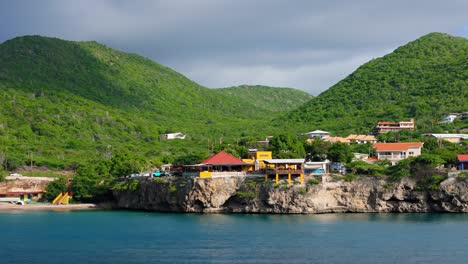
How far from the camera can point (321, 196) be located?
7162 centimetres

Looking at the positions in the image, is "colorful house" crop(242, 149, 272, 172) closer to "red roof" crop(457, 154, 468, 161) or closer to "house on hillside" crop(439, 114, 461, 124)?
"red roof" crop(457, 154, 468, 161)

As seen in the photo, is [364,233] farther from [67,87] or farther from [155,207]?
[67,87]

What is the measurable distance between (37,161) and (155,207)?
37245 millimetres

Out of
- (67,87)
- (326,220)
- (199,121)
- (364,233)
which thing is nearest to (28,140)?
(67,87)

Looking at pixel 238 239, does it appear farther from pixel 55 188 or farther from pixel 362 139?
pixel 362 139

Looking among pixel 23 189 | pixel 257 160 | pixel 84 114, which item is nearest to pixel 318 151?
pixel 257 160

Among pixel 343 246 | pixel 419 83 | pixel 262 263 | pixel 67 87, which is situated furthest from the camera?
→ pixel 67 87

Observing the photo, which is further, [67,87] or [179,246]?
[67,87]

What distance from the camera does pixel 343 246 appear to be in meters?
50.2

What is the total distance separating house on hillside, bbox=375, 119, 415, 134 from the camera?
399 ft

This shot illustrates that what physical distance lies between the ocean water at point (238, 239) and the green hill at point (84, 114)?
145ft

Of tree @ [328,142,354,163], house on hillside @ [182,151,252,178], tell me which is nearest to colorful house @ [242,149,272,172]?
Result: house on hillside @ [182,151,252,178]

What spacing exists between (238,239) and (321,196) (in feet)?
65.9

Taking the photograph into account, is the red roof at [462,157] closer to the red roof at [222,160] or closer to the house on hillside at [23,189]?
the red roof at [222,160]
